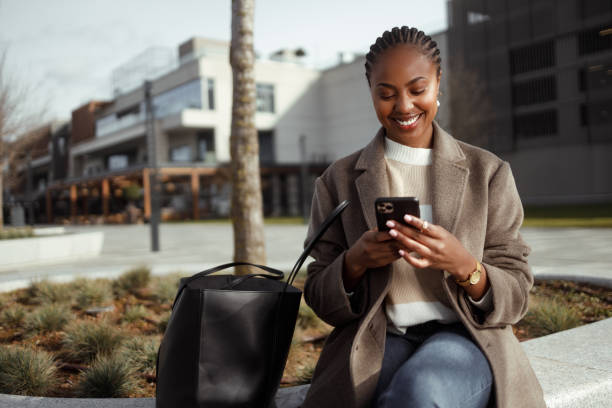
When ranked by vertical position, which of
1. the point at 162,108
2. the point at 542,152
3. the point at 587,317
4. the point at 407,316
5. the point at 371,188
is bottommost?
the point at 587,317

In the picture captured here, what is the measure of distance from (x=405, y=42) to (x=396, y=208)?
67cm

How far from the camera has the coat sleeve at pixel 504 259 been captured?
66.1 inches

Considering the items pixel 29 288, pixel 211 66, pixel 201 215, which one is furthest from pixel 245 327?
pixel 211 66

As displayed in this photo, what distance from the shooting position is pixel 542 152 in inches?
1281

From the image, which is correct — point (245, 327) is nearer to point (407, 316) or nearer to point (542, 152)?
point (407, 316)

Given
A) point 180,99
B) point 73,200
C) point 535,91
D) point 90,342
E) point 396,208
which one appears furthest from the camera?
point 73,200

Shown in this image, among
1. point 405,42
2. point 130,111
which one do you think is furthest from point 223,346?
point 130,111

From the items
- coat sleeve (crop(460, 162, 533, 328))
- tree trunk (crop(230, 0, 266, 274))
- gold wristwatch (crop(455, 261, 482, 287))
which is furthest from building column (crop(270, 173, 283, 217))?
gold wristwatch (crop(455, 261, 482, 287))

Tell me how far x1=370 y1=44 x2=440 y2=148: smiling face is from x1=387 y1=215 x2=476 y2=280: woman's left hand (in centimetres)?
51

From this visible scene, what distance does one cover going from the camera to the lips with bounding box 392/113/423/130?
189cm

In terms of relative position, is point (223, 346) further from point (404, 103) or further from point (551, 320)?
point (551, 320)

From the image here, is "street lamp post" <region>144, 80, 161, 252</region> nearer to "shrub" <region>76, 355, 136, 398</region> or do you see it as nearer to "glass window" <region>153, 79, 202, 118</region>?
"shrub" <region>76, 355, 136, 398</region>

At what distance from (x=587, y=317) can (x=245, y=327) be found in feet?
11.8

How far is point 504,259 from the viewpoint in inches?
70.2
